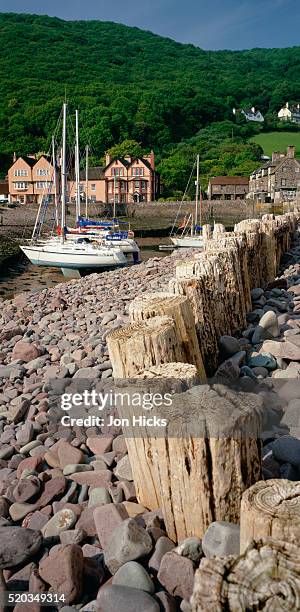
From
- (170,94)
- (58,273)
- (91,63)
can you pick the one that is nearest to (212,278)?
(58,273)

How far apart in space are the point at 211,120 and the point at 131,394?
6738 inches

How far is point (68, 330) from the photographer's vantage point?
922cm

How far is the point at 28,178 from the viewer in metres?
91.1

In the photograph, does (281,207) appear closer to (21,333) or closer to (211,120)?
(21,333)

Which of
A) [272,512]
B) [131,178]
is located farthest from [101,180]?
[272,512]

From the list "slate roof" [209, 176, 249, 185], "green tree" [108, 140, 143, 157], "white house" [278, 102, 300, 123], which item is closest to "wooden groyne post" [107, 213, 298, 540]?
"slate roof" [209, 176, 249, 185]

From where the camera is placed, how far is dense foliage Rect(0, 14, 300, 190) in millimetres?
126938

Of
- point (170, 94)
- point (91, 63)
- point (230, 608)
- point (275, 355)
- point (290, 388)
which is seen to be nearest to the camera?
point (230, 608)

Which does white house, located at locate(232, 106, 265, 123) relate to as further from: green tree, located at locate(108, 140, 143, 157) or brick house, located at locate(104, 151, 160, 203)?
brick house, located at locate(104, 151, 160, 203)

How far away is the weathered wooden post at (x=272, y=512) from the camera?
199cm

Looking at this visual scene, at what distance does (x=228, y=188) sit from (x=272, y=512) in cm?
10298

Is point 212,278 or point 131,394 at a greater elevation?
point 212,278

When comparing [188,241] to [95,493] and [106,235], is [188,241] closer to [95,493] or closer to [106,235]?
[106,235]

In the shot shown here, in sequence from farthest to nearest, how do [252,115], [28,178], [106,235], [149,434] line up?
[252,115] → [28,178] → [106,235] → [149,434]
